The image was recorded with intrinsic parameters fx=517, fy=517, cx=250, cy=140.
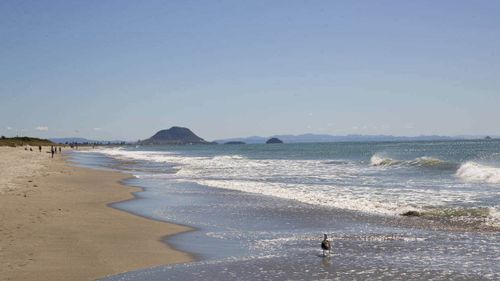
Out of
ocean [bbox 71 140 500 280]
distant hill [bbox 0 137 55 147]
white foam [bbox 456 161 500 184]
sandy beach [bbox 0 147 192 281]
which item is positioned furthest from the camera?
distant hill [bbox 0 137 55 147]

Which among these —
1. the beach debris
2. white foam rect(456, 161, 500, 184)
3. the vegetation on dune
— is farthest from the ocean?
the vegetation on dune

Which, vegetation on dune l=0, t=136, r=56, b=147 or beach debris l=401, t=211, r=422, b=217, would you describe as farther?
vegetation on dune l=0, t=136, r=56, b=147

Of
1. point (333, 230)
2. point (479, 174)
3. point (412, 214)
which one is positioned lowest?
point (333, 230)

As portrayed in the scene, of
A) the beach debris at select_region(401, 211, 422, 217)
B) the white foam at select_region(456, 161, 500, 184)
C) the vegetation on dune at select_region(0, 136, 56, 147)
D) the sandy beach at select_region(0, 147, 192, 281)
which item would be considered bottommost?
the sandy beach at select_region(0, 147, 192, 281)

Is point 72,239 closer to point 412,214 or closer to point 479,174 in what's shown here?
point 412,214

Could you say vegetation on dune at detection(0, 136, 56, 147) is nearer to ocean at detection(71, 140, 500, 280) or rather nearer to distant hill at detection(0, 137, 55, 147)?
distant hill at detection(0, 137, 55, 147)

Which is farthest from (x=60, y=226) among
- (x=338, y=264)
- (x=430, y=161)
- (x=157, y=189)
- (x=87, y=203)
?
(x=430, y=161)

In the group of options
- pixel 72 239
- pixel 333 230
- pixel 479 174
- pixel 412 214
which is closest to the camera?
pixel 72 239

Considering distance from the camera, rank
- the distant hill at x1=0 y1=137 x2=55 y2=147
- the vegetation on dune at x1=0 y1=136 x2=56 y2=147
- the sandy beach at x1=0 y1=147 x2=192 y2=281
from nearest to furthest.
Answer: the sandy beach at x1=0 y1=147 x2=192 y2=281
the vegetation on dune at x1=0 y1=136 x2=56 y2=147
the distant hill at x1=0 y1=137 x2=55 y2=147

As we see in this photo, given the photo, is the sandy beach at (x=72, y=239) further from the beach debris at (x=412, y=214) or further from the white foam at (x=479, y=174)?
the white foam at (x=479, y=174)

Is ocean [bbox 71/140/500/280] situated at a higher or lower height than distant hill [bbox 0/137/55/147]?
lower

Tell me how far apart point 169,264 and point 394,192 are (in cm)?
1590

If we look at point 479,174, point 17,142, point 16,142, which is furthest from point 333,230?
point 17,142

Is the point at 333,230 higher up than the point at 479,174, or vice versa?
the point at 479,174
